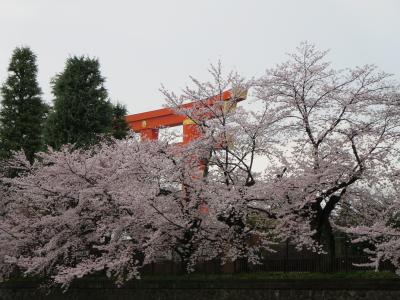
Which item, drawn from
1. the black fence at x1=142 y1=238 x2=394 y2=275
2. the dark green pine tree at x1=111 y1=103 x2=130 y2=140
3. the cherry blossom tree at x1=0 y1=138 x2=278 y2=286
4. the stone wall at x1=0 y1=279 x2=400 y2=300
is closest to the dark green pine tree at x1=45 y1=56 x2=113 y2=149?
the dark green pine tree at x1=111 y1=103 x2=130 y2=140

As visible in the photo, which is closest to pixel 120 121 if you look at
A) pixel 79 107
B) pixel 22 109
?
pixel 79 107

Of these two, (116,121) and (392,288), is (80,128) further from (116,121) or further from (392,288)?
(392,288)

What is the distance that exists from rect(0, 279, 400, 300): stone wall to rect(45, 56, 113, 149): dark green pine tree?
24.1 ft

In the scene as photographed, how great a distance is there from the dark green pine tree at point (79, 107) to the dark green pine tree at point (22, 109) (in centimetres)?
267

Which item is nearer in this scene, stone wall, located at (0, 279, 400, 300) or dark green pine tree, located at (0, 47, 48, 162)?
stone wall, located at (0, 279, 400, 300)

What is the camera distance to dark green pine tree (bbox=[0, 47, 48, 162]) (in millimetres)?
31719

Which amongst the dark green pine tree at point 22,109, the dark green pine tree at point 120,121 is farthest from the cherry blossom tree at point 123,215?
the dark green pine tree at point 120,121

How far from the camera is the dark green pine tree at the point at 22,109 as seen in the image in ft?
104

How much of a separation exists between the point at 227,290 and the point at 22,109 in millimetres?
18091

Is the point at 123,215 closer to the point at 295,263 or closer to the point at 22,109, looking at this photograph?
the point at 295,263

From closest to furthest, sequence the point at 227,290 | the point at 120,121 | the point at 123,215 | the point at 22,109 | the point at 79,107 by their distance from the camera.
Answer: the point at 227,290 < the point at 123,215 < the point at 79,107 < the point at 22,109 < the point at 120,121

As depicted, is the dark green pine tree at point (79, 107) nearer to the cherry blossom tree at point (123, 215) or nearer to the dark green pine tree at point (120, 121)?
the dark green pine tree at point (120, 121)

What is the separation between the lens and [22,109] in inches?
1280

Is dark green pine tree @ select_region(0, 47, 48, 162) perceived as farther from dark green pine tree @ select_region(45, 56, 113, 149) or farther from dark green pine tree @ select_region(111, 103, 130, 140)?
dark green pine tree @ select_region(111, 103, 130, 140)
